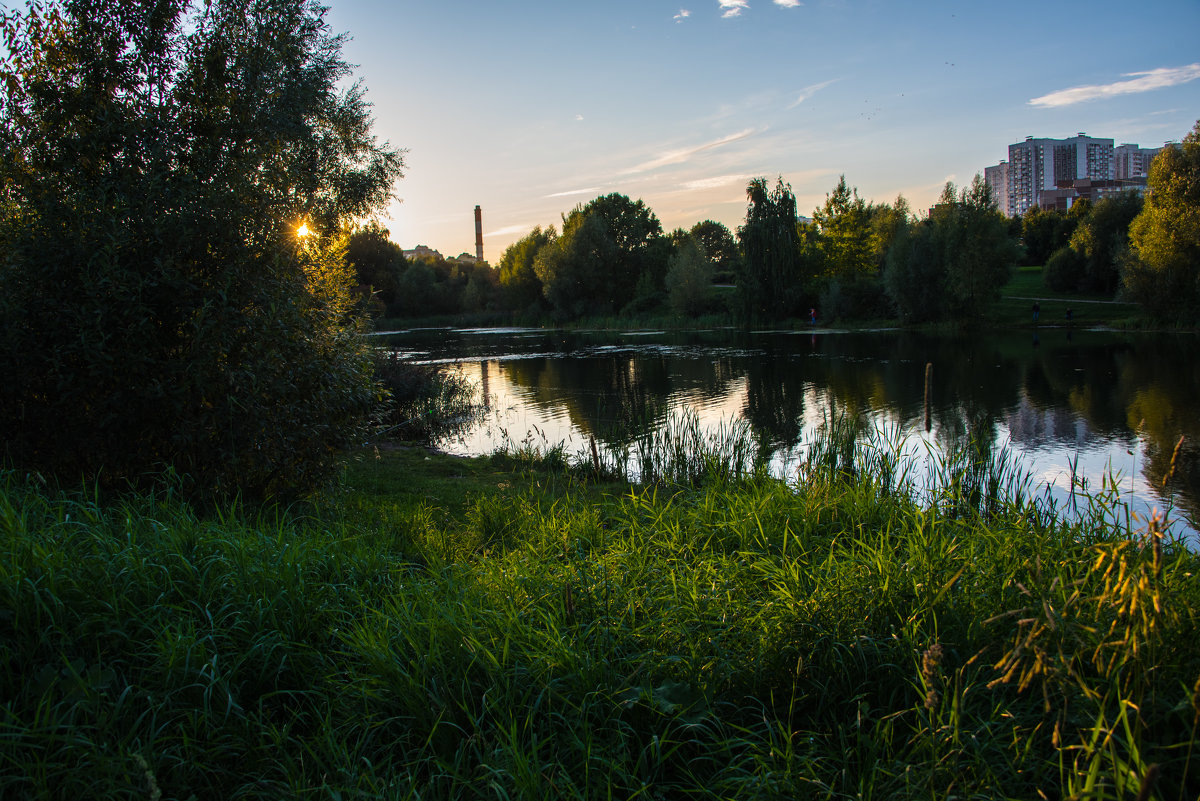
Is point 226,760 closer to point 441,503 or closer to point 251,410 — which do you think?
point 251,410

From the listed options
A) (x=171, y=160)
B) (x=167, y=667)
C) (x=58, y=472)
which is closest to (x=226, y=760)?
(x=167, y=667)

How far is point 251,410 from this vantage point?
578 centimetres

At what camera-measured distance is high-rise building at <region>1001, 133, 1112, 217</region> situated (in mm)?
140625

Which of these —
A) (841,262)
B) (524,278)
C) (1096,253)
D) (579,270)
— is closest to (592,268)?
(579,270)

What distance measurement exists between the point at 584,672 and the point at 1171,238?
122ft

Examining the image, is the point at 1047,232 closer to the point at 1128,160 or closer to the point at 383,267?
the point at 383,267

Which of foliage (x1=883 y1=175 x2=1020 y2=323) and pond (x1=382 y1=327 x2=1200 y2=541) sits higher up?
foliage (x1=883 y1=175 x2=1020 y2=323)

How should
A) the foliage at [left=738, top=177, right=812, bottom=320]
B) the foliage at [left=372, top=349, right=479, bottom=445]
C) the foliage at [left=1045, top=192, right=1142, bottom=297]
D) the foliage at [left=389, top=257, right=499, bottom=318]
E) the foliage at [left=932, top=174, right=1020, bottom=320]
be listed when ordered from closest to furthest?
the foliage at [left=372, top=349, right=479, bottom=445] < the foliage at [left=932, top=174, right=1020, bottom=320] < the foliage at [left=1045, top=192, right=1142, bottom=297] < the foliage at [left=738, top=177, right=812, bottom=320] < the foliage at [left=389, top=257, right=499, bottom=318]

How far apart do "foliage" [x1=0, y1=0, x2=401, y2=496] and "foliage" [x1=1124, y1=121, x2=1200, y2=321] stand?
35884mm

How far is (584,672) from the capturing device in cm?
290

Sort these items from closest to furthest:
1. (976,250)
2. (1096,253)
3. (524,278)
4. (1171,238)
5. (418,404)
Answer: (418,404)
(1171,238)
(976,250)
(1096,253)
(524,278)

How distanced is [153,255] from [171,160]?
169cm

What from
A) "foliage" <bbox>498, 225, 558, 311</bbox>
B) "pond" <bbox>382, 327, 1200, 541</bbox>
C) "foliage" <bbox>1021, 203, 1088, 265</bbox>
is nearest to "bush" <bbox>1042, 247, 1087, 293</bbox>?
"foliage" <bbox>1021, 203, 1088, 265</bbox>

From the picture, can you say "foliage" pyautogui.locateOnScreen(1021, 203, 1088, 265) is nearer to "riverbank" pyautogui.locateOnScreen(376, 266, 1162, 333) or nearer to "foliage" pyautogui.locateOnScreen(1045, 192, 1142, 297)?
"riverbank" pyautogui.locateOnScreen(376, 266, 1162, 333)
